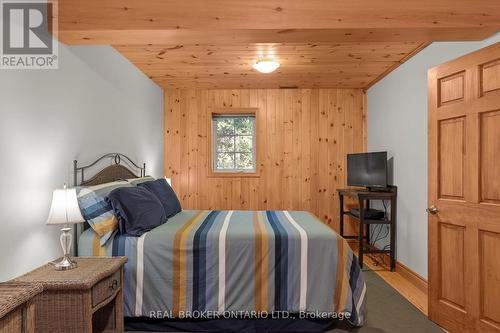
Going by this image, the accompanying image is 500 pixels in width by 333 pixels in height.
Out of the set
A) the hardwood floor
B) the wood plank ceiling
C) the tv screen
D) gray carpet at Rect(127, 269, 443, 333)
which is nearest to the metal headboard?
the wood plank ceiling

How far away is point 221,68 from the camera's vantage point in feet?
13.1

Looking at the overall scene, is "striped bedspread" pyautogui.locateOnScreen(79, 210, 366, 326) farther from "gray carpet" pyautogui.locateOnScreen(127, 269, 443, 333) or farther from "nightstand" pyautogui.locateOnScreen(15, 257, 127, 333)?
"nightstand" pyautogui.locateOnScreen(15, 257, 127, 333)

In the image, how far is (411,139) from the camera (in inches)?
140

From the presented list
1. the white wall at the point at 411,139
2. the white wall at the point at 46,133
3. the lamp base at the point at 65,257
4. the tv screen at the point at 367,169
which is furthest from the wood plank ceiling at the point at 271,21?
the tv screen at the point at 367,169

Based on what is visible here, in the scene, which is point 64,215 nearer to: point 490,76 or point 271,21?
point 271,21

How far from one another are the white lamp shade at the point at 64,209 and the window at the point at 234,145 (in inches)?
128

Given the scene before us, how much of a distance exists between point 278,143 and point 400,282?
256cm

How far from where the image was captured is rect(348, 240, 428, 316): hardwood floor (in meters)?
2.99

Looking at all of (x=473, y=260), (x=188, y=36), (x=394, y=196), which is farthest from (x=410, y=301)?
(x=188, y=36)

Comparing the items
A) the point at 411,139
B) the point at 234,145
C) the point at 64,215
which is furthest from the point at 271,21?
the point at 234,145

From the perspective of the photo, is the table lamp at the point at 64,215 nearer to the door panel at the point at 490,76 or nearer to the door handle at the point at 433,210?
the door handle at the point at 433,210

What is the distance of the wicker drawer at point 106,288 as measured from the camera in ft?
5.81

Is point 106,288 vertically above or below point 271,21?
below

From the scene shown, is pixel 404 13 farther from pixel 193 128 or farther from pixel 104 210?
pixel 193 128
